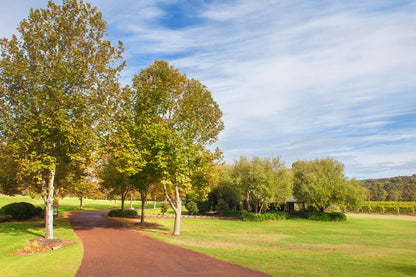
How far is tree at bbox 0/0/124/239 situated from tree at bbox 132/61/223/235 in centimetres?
431

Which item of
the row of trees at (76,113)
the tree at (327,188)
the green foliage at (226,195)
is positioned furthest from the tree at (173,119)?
the tree at (327,188)

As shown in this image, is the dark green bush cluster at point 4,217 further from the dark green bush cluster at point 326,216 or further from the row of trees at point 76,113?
the dark green bush cluster at point 326,216

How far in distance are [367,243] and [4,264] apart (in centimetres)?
2252

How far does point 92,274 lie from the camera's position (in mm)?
9672

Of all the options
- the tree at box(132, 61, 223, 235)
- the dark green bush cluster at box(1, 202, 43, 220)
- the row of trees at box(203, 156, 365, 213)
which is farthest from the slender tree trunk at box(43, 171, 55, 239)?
the row of trees at box(203, 156, 365, 213)

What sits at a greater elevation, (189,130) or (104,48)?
(104,48)

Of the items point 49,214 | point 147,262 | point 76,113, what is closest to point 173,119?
point 76,113

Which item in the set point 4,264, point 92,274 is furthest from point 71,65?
point 92,274

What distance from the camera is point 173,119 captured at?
23641mm

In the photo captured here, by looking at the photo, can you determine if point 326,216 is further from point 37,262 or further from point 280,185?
point 37,262

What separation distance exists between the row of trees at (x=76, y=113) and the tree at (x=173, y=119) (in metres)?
0.09

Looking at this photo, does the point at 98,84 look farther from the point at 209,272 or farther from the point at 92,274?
the point at 209,272

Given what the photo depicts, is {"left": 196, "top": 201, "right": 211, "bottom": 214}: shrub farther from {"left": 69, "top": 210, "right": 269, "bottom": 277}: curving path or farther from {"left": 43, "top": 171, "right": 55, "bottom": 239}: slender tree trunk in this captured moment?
{"left": 69, "top": 210, "right": 269, "bottom": 277}: curving path

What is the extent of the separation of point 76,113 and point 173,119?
820cm
